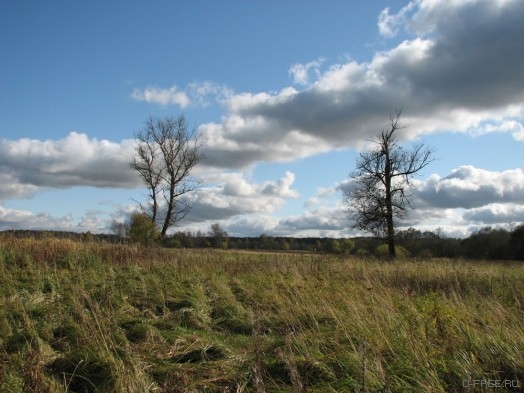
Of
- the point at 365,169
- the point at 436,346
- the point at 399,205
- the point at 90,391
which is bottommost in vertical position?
the point at 90,391

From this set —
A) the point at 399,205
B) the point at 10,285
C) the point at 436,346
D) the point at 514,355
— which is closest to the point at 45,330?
the point at 10,285

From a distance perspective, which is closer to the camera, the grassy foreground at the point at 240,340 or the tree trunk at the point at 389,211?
the grassy foreground at the point at 240,340

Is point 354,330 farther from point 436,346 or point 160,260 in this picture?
point 160,260

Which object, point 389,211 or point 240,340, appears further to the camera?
point 389,211

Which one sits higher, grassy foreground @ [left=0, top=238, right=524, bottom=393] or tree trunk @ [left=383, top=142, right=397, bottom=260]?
tree trunk @ [left=383, top=142, right=397, bottom=260]

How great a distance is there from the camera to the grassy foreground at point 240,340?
13.3ft

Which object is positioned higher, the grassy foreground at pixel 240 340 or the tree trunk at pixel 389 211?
the tree trunk at pixel 389 211

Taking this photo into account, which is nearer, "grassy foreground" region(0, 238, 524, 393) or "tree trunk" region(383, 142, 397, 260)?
"grassy foreground" region(0, 238, 524, 393)

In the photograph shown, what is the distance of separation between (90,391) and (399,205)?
27549 mm

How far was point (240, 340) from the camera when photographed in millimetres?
6008

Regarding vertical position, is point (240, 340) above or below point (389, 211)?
below

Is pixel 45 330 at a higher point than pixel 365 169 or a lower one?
lower

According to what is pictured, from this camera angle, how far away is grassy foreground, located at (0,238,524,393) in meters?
4.05

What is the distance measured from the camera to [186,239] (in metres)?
82.6
